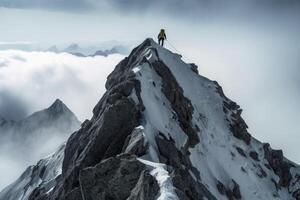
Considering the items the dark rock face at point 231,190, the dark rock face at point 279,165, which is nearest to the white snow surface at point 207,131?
the dark rock face at point 231,190

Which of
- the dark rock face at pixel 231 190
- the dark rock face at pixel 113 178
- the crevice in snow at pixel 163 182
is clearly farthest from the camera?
the dark rock face at pixel 231 190

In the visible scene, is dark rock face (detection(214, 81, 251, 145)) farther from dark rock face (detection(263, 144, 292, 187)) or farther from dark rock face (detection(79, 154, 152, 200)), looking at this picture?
dark rock face (detection(79, 154, 152, 200))

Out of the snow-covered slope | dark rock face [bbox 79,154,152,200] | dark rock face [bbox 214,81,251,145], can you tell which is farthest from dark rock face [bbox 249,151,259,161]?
dark rock face [bbox 79,154,152,200]

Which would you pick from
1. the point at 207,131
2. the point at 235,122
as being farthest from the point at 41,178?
the point at 235,122

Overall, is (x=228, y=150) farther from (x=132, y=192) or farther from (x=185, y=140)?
(x=132, y=192)

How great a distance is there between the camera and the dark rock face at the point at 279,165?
10969cm

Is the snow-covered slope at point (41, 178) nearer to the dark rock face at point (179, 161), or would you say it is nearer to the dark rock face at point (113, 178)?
the dark rock face at point (179, 161)

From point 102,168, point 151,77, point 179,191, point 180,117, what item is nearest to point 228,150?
point 180,117

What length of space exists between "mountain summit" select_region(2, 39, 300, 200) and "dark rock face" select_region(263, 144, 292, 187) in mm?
231

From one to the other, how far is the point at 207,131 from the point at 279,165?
24.2m

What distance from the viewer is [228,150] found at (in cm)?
9969

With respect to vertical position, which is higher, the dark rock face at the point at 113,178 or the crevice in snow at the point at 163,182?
the crevice in snow at the point at 163,182

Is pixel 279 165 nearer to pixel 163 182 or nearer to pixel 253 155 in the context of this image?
pixel 253 155

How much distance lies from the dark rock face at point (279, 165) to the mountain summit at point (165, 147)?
0.23 metres
